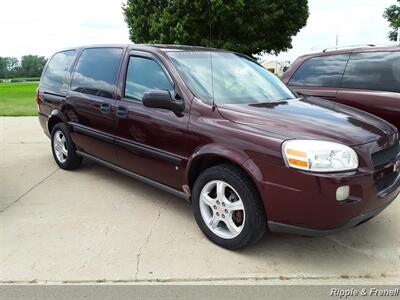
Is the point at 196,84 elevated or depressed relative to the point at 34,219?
elevated

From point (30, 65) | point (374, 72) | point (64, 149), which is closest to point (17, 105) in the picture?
point (64, 149)

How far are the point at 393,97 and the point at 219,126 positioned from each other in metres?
2.61

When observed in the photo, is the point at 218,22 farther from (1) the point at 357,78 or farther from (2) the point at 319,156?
(2) the point at 319,156

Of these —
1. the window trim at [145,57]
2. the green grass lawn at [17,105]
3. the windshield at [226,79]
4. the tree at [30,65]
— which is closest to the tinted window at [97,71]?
the window trim at [145,57]

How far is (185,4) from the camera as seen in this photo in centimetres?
1984

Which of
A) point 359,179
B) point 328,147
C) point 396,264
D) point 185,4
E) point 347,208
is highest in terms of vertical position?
point 185,4

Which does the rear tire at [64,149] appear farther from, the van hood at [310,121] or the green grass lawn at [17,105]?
the green grass lawn at [17,105]

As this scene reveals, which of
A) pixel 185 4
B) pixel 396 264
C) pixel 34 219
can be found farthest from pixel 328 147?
pixel 185 4

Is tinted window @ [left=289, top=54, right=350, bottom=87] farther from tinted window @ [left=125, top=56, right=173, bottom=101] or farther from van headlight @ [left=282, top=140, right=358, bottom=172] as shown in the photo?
van headlight @ [left=282, top=140, right=358, bottom=172]

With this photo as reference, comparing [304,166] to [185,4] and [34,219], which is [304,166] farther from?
[185,4]

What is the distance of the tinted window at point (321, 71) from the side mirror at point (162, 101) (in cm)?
264

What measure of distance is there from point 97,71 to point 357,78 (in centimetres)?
323

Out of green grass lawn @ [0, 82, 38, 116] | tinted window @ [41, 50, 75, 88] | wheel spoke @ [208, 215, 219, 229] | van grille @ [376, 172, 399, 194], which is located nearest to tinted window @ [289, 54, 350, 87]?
van grille @ [376, 172, 399, 194]

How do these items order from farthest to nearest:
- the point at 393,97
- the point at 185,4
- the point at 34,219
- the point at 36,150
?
1. the point at 185,4
2. the point at 36,150
3. the point at 393,97
4. the point at 34,219
